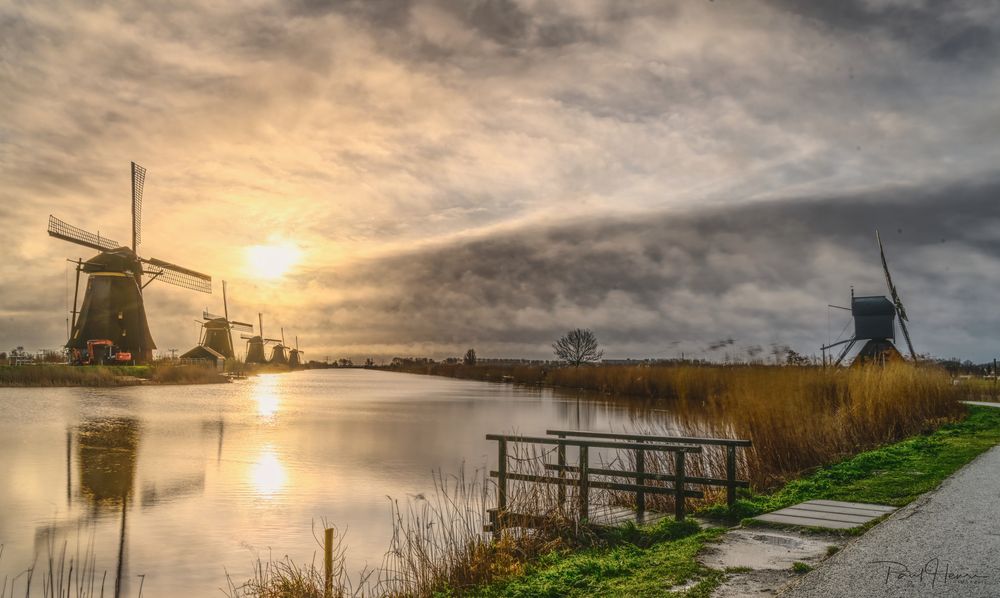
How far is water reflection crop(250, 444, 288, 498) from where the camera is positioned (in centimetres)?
1636

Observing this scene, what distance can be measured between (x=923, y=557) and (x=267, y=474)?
51.6 ft

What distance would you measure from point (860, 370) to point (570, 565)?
45.4 ft

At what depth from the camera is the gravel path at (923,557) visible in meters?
5.30

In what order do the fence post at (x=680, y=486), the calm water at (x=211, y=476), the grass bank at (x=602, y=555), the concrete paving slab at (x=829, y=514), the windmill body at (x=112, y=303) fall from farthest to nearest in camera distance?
1. the windmill body at (x=112, y=303)
2. the calm water at (x=211, y=476)
3. the fence post at (x=680, y=486)
4. the concrete paving slab at (x=829, y=514)
5. the grass bank at (x=602, y=555)

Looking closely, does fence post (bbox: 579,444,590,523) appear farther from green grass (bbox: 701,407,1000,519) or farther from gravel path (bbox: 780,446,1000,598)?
gravel path (bbox: 780,446,1000,598)

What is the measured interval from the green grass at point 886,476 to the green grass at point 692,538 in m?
0.01

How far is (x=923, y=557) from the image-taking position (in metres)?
6.11

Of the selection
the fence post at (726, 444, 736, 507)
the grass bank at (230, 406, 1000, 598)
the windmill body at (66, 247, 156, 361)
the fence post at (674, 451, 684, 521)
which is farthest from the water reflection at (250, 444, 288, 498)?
the windmill body at (66, 247, 156, 361)

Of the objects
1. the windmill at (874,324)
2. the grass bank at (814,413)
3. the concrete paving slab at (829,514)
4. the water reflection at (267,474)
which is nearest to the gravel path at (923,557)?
the concrete paving slab at (829,514)

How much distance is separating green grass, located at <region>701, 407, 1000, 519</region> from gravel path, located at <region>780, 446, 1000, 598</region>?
0.77 meters

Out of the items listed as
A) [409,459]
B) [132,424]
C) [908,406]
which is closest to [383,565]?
[409,459]

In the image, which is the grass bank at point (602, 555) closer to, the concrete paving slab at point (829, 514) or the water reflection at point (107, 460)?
the concrete paving slab at point (829, 514)

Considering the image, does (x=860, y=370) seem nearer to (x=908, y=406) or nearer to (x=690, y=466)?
(x=908, y=406)

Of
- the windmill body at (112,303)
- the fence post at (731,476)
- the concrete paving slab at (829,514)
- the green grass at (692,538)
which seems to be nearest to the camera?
the green grass at (692,538)
